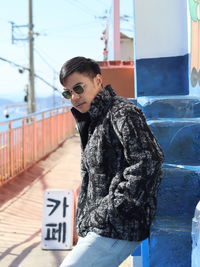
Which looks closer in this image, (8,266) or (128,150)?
(128,150)

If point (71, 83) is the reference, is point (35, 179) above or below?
below

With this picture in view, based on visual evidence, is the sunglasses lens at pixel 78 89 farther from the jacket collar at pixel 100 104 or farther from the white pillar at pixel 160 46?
the white pillar at pixel 160 46

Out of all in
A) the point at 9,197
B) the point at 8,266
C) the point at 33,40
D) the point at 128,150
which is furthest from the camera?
the point at 33,40

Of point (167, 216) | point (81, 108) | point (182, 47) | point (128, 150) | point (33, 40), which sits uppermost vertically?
point (33, 40)

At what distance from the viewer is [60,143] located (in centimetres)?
1407

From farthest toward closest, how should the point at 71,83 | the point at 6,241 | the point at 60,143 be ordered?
the point at 60,143
the point at 6,241
the point at 71,83

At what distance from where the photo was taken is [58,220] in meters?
4.72

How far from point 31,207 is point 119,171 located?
18.3 ft

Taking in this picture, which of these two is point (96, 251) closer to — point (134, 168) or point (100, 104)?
point (134, 168)

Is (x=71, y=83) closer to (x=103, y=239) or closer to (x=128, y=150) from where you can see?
(x=128, y=150)

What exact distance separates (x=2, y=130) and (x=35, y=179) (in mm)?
1577

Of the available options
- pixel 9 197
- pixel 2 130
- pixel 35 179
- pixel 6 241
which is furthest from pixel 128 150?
pixel 35 179

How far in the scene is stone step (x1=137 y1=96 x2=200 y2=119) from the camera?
133 inches

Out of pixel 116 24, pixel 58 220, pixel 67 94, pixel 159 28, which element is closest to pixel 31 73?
pixel 116 24
